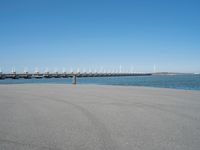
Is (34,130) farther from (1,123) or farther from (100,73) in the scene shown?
(100,73)

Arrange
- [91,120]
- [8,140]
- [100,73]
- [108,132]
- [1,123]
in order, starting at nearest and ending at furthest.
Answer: [8,140] < [108,132] < [1,123] < [91,120] < [100,73]

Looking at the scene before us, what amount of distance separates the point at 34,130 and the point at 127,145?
2265 millimetres

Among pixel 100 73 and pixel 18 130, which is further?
pixel 100 73

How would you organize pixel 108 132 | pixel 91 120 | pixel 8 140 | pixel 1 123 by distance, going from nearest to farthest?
1. pixel 8 140
2. pixel 108 132
3. pixel 1 123
4. pixel 91 120

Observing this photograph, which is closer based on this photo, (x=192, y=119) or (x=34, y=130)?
(x=34, y=130)

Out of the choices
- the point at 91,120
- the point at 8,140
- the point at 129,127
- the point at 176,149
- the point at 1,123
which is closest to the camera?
the point at 176,149

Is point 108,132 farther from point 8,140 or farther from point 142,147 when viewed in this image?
point 8,140

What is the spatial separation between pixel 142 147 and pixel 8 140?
2.53m

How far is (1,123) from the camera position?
6.60 metres

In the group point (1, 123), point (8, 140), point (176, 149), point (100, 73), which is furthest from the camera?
point (100, 73)

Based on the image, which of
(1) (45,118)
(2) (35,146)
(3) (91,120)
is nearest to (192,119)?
(3) (91,120)

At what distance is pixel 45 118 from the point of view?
7387 mm

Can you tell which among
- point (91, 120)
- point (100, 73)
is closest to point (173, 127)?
point (91, 120)

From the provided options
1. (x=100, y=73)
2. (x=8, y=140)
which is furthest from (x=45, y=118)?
(x=100, y=73)
